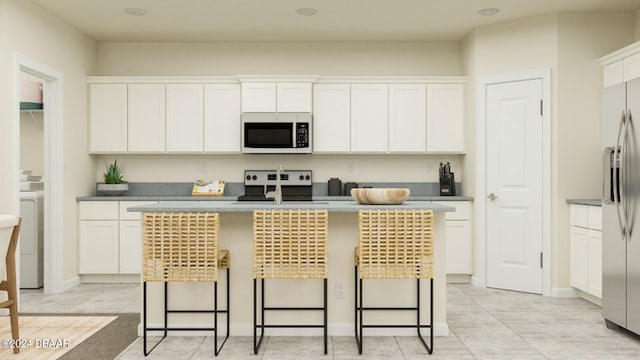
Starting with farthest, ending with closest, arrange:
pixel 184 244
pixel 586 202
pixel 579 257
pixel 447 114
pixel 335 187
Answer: pixel 335 187, pixel 447 114, pixel 579 257, pixel 586 202, pixel 184 244

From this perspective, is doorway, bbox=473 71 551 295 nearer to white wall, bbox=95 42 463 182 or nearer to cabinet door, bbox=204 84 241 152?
white wall, bbox=95 42 463 182

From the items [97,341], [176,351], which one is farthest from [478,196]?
[97,341]

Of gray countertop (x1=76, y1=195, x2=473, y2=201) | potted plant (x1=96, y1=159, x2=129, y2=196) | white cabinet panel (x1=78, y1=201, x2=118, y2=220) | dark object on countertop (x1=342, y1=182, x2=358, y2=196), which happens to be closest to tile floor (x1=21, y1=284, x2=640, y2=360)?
white cabinet panel (x1=78, y1=201, x2=118, y2=220)

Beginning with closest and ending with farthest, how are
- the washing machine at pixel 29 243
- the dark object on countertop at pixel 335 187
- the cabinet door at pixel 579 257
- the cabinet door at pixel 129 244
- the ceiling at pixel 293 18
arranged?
the cabinet door at pixel 579 257 → the ceiling at pixel 293 18 → the washing machine at pixel 29 243 → the cabinet door at pixel 129 244 → the dark object on countertop at pixel 335 187

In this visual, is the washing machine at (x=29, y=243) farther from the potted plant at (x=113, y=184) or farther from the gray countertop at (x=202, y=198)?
the potted plant at (x=113, y=184)

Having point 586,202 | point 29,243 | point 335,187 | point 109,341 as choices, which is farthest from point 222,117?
point 586,202

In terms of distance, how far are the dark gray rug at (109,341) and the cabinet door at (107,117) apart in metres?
2.40

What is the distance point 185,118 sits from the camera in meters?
5.85

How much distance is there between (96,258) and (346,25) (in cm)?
366

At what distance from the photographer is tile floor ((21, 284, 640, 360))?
3.26 metres

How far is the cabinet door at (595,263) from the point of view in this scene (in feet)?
14.2

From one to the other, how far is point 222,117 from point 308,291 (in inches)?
112

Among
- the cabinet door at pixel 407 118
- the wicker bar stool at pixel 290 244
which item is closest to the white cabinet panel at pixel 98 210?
the wicker bar stool at pixel 290 244

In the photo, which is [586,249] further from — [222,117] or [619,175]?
[222,117]
